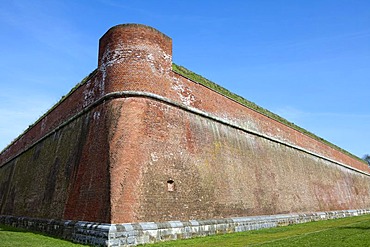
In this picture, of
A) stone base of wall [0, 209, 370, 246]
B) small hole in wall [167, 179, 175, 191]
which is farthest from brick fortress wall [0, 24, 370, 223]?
stone base of wall [0, 209, 370, 246]

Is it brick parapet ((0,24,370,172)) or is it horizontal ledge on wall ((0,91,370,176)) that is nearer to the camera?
horizontal ledge on wall ((0,91,370,176))

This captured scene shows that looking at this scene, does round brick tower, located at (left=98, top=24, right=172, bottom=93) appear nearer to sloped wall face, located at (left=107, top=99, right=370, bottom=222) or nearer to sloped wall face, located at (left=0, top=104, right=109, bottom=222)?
sloped wall face, located at (left=107, top=99, right=370, bottom=222)

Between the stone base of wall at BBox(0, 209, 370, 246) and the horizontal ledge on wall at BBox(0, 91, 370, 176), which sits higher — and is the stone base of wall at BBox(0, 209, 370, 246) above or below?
below

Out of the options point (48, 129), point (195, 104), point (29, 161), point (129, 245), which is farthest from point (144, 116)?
point (29, 161)

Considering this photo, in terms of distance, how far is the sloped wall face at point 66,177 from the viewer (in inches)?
427

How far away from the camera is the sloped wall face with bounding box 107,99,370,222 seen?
1064 cm

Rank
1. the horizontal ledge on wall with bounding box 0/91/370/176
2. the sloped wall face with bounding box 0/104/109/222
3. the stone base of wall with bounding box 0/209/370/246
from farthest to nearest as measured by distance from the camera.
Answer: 1. the horizontal ledge on wall with bounding box 0/91/370/176
2. the sloped wall face with bounding box 0/104/109/222
3. the stone base of wall with bounding box 0/209/370/246

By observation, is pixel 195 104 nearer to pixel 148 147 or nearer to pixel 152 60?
pixel 152 60

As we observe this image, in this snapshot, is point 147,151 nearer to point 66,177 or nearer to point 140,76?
point 140,76

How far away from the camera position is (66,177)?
44.0ft

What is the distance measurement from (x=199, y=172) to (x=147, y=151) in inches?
102

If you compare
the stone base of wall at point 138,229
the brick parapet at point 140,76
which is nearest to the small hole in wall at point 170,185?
the stone base of wall at point 138,229

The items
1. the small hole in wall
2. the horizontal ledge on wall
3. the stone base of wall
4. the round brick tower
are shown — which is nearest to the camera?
the stone base of wall

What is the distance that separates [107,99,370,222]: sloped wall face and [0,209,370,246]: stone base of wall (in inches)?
11.7
